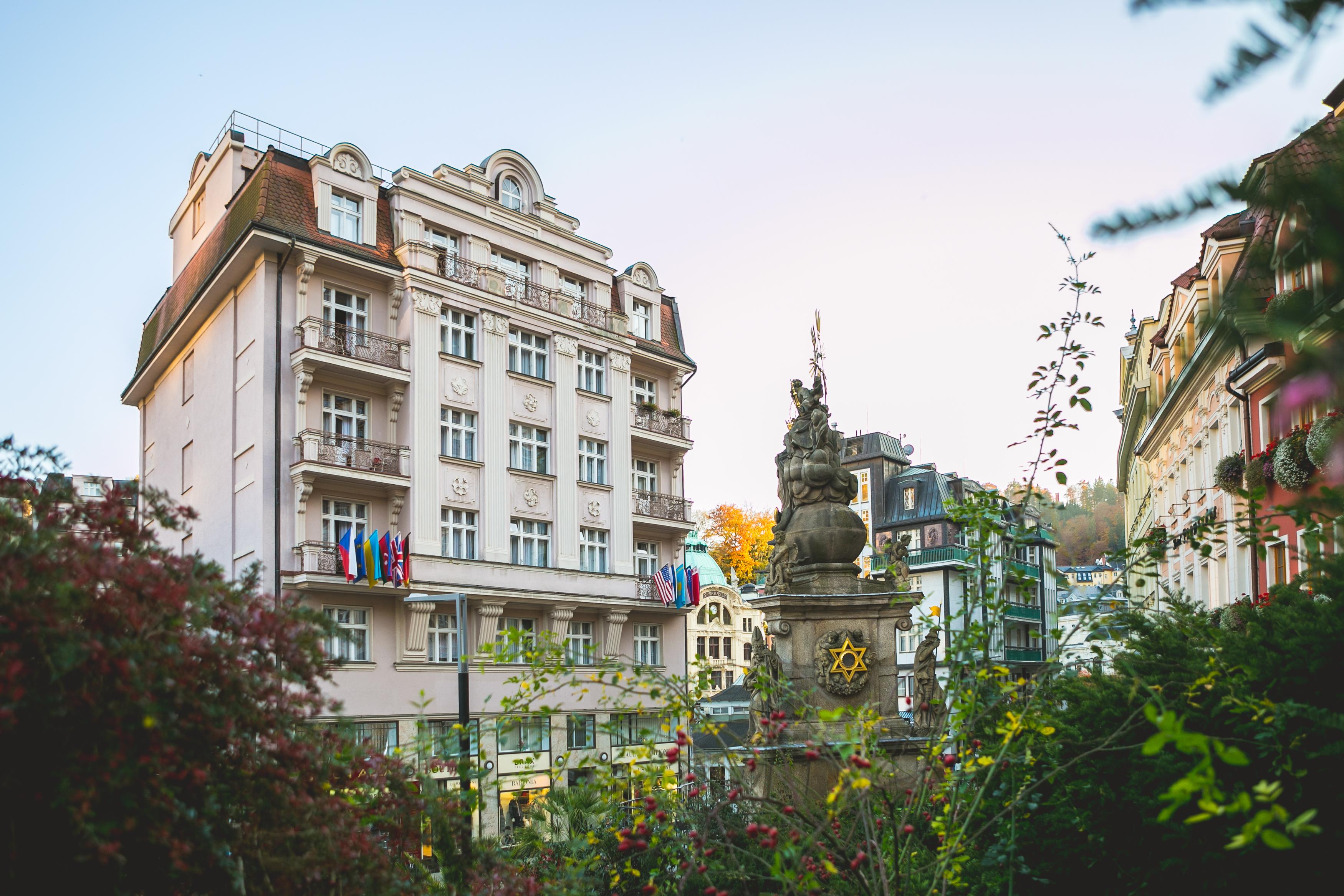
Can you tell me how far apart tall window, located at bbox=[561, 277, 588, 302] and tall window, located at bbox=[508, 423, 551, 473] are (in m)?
4.02

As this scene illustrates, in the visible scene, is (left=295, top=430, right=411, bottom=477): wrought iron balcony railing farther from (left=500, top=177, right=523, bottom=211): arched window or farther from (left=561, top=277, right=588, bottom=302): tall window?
(left=500, top=177, right=523, bottom=211): arched window

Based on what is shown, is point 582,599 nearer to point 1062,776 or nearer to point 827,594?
point 827,594

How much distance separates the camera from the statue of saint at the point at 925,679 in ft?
31.5

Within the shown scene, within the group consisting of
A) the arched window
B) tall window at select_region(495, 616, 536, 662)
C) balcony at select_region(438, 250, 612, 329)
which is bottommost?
tall window at select_region(495, 616, 536, 662)

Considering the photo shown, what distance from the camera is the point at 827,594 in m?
14.3

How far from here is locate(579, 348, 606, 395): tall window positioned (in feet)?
111

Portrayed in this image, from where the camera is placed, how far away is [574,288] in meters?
34.4

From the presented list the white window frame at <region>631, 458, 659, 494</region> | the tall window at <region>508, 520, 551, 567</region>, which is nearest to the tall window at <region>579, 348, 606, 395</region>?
the white window frame at <region>631, 458, 659, 494</region>

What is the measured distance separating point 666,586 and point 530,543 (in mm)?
4624

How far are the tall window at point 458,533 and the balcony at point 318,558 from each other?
2.86 metres

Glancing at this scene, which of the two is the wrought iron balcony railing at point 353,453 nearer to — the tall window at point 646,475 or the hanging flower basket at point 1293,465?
the tall window at point 646,475

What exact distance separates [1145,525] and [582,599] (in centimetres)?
2445

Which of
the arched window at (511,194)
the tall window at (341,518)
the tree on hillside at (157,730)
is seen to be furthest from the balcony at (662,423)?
the tree on hillside at (157,730)

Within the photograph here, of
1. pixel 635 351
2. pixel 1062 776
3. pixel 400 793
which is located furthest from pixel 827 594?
pixel 635 351
